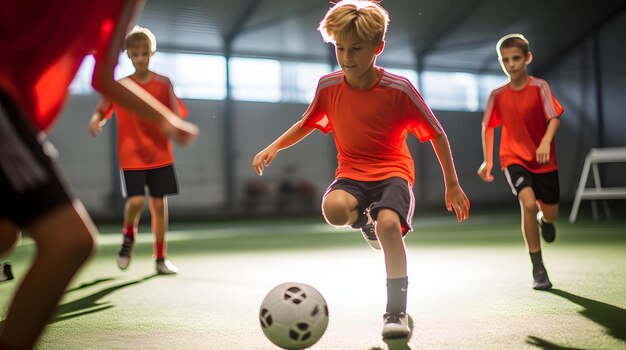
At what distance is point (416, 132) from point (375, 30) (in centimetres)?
52

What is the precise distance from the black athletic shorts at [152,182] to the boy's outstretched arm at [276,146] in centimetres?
197

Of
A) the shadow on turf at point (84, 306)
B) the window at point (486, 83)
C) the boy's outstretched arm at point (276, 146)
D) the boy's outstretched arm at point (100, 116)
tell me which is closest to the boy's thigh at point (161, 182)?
the boy's outstretched arm at point (100, 116)

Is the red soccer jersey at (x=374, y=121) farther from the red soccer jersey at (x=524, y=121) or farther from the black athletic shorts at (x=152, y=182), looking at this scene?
the black athletic shorts at (x=152, y=182)

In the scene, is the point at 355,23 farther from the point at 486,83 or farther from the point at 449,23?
the point at 486,83

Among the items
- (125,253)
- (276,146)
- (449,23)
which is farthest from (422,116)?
(449,23)

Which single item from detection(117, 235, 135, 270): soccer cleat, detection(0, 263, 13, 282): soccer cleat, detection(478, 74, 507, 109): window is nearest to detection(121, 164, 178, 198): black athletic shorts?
detection(117, 235, 135, 270): soccer cleat

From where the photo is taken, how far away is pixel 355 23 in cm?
258

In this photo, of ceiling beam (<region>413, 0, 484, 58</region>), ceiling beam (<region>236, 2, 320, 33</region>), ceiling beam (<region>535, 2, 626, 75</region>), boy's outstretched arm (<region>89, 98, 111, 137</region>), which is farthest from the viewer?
ceiling beam (<region>535, 2, 626, 75</region>)

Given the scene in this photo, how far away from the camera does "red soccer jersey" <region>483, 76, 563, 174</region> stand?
3885 mm

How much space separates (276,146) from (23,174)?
164 cm

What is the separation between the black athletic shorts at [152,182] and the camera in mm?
4730

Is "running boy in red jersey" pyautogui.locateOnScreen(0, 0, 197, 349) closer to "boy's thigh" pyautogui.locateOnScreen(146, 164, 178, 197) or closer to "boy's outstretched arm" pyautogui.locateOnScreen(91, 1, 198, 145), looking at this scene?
"boy's outstretched arm" pyautogui.locateOnScreen(91, 1, 198, 145)

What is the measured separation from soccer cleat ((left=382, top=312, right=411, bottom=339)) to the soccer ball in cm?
26

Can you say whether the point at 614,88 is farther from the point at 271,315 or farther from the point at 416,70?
the point at 271,315
